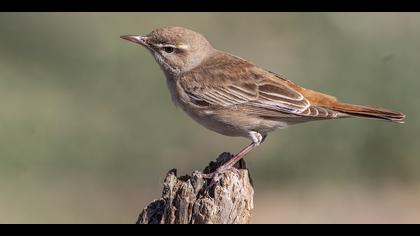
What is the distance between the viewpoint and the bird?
867 centimetres

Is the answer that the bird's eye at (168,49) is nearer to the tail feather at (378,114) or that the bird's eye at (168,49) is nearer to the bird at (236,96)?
the bird at (236,96)

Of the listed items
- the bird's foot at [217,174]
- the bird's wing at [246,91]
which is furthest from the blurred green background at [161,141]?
the bird's foot at [217,174]

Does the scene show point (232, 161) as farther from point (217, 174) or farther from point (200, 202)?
point (200, 202)

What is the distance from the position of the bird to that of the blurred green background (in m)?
3.38

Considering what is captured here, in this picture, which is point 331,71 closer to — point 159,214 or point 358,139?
point 358,139

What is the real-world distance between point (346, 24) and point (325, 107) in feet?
22.4

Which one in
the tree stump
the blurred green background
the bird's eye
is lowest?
the tree stump


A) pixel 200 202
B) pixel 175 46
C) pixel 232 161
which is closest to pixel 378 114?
pixel 232 161

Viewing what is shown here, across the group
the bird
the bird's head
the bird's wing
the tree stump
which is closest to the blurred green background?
the bird's head

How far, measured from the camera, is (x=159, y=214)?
6984 mm

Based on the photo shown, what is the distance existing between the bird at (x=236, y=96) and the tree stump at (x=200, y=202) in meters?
1.49

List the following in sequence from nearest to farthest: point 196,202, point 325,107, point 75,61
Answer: point 196,202 < point 325,107 < point 75,61

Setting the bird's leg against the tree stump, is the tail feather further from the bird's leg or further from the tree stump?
the tree stump

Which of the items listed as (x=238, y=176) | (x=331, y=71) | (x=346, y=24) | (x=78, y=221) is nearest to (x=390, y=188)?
(x=331, y=71)
